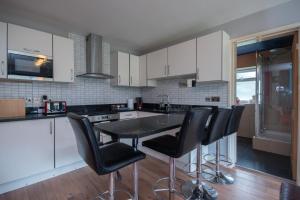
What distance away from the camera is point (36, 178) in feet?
6.93

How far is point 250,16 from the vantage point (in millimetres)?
2373

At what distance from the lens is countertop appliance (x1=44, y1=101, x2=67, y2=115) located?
240cm

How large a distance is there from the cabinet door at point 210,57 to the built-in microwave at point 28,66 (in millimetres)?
2370

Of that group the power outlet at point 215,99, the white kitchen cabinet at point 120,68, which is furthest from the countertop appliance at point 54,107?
the power outlet at point 215,99

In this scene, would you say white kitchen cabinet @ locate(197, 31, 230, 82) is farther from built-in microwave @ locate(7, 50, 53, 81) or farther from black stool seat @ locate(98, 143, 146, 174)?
built-in microwave @ locate(7, 50, 53, 81)

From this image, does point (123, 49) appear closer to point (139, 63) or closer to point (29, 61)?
point (139, 63)

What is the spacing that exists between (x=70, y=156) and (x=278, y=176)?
9.99 feet

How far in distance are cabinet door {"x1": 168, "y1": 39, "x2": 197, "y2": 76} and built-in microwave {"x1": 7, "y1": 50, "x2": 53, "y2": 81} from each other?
2055 mm

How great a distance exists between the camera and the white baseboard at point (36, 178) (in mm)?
1909

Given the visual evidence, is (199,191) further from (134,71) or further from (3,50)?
(3,50)

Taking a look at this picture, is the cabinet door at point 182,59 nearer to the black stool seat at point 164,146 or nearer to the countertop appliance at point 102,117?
the countertop appliance at point 102,117

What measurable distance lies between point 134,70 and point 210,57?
71.1 inches

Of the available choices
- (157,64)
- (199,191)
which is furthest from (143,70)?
(199,191)

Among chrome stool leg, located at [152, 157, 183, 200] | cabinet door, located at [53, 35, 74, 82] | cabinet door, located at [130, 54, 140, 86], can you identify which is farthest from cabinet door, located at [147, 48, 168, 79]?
chrome stool leg, located at [152, 157, 183, 200]
